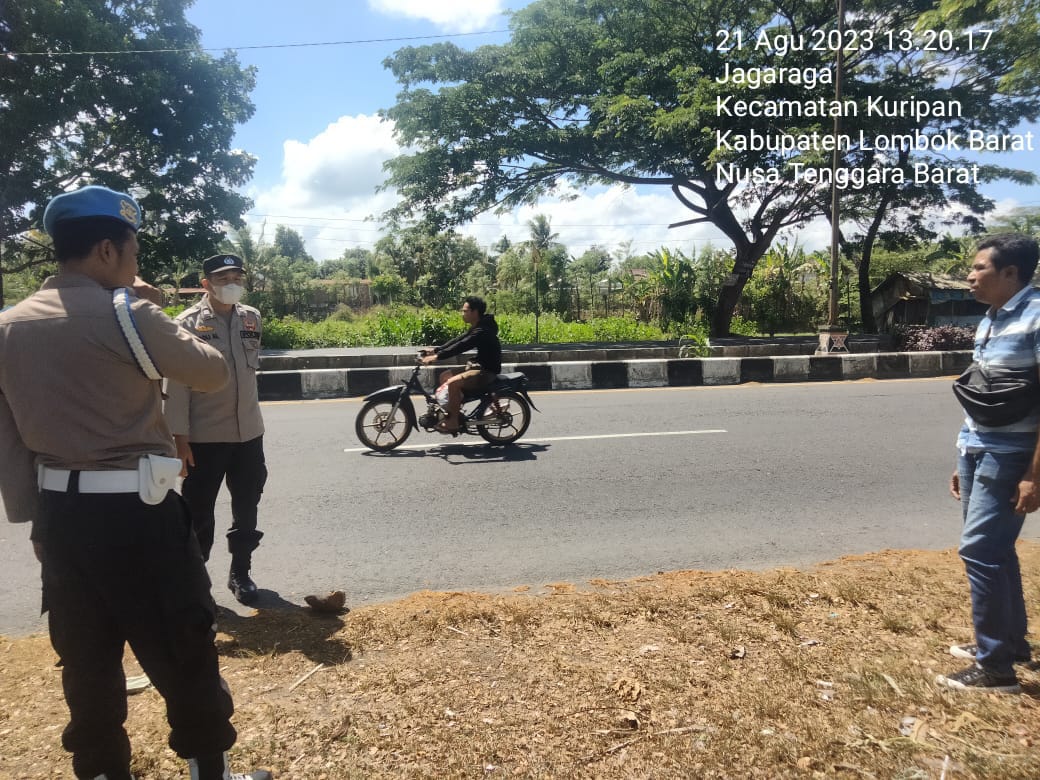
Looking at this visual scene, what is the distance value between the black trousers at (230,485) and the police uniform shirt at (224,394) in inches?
2.7

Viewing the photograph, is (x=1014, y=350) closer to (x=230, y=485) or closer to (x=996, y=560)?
(x=996, y=560)

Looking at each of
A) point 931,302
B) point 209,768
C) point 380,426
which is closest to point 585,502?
point 380,426

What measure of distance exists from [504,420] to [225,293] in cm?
417

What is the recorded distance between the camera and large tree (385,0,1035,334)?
18.7m

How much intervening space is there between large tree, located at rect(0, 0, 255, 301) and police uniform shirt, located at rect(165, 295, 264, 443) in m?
17.3

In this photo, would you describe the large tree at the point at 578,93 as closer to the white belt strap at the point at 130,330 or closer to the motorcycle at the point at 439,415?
the motorcycle at the point at 439,415

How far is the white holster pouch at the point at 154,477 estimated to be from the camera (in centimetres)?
193

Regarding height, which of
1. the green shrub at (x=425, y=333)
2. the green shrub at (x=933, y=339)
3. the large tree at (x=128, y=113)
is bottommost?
the green shrub at (x=933, y=339)

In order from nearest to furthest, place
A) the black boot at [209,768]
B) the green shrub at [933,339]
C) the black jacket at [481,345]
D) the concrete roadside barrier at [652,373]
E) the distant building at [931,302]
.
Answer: the black boot at [209,768]
the black jacket at [481,345]
the concrete roadside barrier at [652,373]
the green shrub at [933,339]
the distant building at [931,302]

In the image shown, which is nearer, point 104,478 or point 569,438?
point 104,478

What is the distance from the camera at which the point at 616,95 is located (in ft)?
65.0

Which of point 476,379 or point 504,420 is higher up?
point 476,379

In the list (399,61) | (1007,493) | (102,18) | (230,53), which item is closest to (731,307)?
(399,61)

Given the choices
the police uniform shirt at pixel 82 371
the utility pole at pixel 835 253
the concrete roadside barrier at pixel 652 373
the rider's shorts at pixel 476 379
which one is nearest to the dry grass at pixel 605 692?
the police uniform shirt at pixel 82 371
